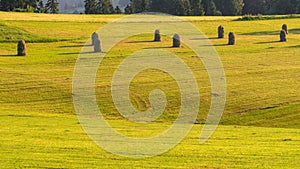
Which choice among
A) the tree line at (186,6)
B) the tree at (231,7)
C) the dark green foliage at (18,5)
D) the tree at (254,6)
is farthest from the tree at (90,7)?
the tree at (254,6)

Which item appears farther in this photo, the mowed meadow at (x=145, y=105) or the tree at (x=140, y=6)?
the tree at (x=140, y=6)

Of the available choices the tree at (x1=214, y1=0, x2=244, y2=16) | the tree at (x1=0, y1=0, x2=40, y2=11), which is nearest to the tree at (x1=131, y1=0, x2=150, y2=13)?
the tree at (x1=214, y1=0, x2=244, y2=16)

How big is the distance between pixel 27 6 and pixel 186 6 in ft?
113

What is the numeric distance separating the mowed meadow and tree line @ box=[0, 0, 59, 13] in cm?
4901

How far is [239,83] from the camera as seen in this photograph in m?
Answer: 38.7

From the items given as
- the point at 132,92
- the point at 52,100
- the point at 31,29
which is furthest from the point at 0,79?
the point at 31,29

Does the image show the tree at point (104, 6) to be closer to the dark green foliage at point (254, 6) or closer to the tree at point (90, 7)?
the tree at point (90, 7)

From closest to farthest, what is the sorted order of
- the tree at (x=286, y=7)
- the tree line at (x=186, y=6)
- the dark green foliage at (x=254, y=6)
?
the tree at (x=286, y=7)
the tree line at (x=186, y=6)
the dark green foliage at (x=254, y=6)

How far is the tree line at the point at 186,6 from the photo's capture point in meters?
123

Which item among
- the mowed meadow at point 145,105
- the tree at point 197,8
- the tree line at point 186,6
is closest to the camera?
the mowed meadow at point 145,105

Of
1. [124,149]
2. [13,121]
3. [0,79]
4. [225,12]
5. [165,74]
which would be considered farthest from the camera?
[225,12]

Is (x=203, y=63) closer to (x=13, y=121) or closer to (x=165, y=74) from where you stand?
(x=165, y=74)

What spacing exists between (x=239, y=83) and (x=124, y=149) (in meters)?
20.0

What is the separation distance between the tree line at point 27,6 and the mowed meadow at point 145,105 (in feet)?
161
